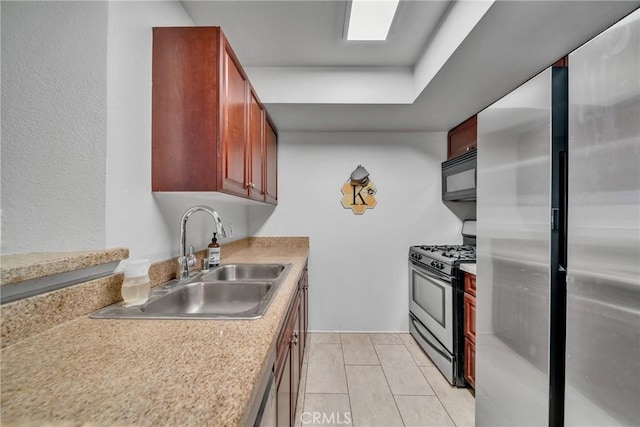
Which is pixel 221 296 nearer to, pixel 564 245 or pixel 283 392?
pixel 283 392

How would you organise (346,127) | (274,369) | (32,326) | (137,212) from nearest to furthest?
(32,326), (274,369), (137,212), (346,127)

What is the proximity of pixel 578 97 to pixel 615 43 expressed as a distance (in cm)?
16

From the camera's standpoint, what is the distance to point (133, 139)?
1101mm

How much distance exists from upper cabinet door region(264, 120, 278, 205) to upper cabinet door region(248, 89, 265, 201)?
5.6 inches

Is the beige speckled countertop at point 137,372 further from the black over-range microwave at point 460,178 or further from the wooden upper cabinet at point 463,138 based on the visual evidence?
the wooden upper cabinet at point 463,138

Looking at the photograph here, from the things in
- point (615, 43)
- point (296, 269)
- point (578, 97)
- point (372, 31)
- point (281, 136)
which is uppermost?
point (372, 31)

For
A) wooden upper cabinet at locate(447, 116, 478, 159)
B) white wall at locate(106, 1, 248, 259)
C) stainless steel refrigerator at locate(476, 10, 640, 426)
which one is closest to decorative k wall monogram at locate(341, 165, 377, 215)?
wooden upper cabinet at locate(447, 116, 478, 159)

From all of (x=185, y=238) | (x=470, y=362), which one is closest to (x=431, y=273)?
(x=470, y=362)

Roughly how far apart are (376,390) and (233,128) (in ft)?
6.55

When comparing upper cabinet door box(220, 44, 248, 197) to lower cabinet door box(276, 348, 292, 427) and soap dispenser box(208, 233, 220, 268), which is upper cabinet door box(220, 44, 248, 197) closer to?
soap dispenser box(208, 233, 220, 268)

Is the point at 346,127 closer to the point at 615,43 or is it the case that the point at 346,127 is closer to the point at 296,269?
the point at 296,269

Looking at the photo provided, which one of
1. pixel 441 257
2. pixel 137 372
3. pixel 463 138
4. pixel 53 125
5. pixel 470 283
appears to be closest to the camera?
pixel 137 372

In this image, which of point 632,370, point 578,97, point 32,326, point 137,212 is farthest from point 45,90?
point 632,370

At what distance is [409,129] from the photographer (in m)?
2.77
